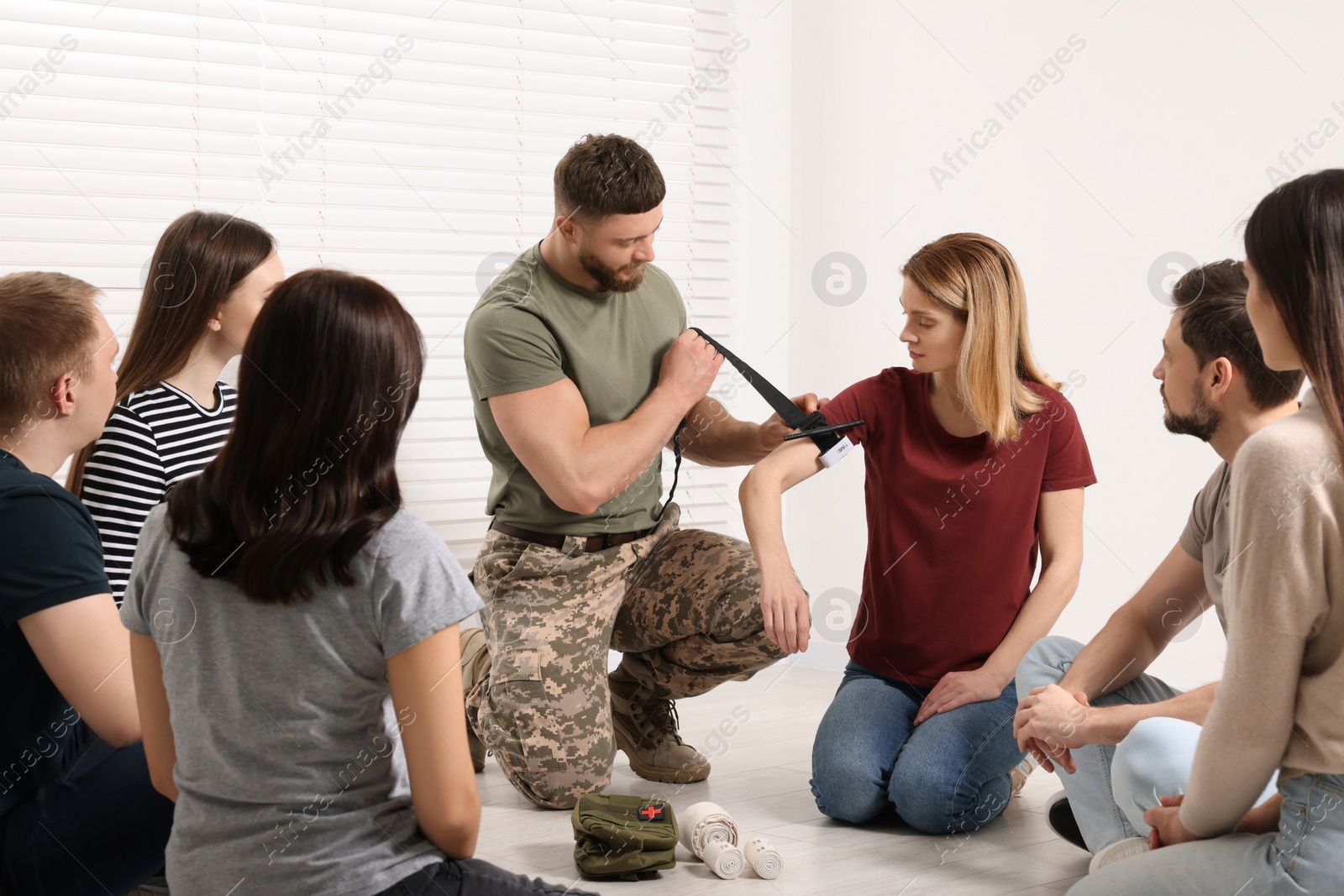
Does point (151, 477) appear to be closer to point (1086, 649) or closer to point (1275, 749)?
point (1086, 649)

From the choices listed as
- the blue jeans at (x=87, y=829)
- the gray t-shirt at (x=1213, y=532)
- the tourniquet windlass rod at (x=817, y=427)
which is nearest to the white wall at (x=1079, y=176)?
the tourniquet windlass rod at (x=817, y=427)

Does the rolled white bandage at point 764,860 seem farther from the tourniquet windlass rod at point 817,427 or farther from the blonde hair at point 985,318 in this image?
the blonde hair at point 985,318

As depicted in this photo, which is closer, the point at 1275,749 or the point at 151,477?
the point at 1275,749

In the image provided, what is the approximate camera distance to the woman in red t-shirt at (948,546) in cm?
206

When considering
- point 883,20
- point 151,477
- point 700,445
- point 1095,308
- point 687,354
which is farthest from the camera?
point 883,20

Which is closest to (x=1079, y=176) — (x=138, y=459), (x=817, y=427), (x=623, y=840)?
(x=817, y=427)

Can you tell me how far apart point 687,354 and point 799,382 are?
136 centimetres

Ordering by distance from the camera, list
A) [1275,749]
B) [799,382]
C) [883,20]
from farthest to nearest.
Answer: [799,382] < [883,20] < [1275,749]

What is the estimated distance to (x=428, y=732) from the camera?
3.70 feet

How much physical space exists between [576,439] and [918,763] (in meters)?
0.84

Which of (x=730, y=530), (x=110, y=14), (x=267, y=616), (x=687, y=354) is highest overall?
(x=110, y=14)

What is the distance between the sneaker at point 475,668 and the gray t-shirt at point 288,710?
126 cm

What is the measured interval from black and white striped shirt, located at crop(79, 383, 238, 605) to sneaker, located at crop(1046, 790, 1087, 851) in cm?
149

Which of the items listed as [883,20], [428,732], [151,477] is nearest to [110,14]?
[151,477]
